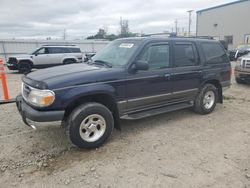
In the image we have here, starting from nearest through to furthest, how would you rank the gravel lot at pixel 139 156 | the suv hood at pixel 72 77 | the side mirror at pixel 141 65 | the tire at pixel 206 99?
the gravel lot at pixel 139 156, the suv hood at pixel 72 77, the side mirror at pixel 141 65, the tire at pixel 206 99

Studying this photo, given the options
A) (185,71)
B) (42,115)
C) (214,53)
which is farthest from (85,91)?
(214,53)

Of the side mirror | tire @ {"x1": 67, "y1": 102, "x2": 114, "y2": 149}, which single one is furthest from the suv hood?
tire @ {"x1": 67, "y1": 102, "x2": 114, "y2": 149}

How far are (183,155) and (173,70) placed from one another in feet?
6.13

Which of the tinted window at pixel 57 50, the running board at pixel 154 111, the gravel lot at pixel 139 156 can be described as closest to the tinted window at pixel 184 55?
the running board at pixel 154 111

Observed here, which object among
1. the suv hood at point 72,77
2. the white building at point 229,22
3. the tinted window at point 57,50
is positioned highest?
the white building at point 229,22

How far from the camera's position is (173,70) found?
4.84m

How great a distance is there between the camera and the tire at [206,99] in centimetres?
556

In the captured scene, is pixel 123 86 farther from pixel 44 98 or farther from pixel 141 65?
pixel 44 98

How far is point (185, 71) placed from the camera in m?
5.05

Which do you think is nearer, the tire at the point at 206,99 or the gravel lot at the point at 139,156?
the gravel lot at the point at 139,156

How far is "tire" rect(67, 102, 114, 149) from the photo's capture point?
144 inches

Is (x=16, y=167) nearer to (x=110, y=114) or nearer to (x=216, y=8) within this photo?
(x=110, y=114)

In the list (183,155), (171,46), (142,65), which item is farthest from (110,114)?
(171,46)

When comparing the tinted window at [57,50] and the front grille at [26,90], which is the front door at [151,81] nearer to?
the front grille at [26,90]
